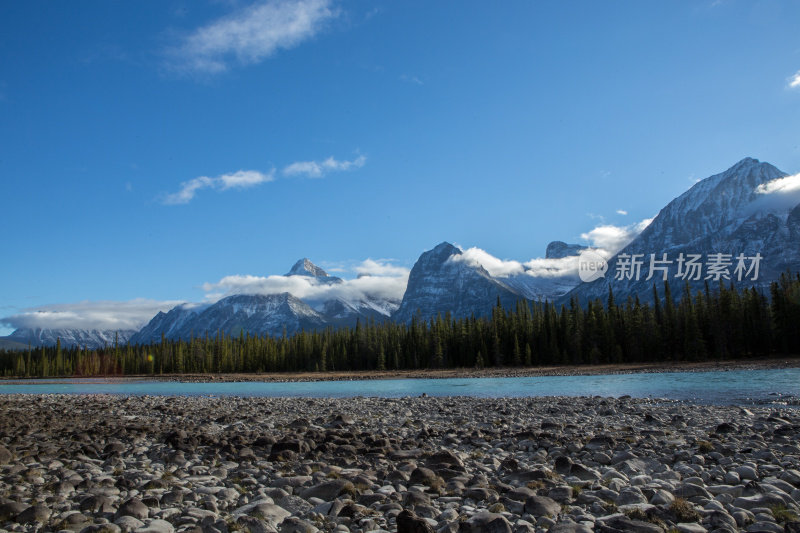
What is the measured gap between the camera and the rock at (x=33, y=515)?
7633mm

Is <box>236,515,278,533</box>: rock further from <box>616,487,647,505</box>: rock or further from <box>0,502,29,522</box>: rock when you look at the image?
<box>616,487,647,505</box>: rock

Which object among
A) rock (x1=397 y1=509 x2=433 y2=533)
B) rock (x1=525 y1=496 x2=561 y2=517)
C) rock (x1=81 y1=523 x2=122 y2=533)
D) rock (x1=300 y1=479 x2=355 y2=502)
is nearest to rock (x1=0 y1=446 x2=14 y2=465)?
rock (x1=81 y1=523 x2=122 y2=533)

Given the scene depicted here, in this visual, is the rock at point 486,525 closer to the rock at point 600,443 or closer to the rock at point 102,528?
the rock at point 102,528

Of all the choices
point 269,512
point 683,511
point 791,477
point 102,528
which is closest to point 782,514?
point 683,511

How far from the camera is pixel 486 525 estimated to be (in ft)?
22.4

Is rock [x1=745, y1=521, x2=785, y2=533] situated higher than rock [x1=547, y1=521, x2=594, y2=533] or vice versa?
rock [x1=547, y1=521, x2=594, y2=533]

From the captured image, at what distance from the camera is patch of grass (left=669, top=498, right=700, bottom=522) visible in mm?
7078

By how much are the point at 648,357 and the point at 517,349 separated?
23.4 metres

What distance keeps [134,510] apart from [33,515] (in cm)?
140

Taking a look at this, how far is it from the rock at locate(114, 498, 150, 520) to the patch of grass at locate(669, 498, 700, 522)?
783cm

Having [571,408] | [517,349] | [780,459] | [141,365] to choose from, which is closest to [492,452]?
[780,459]

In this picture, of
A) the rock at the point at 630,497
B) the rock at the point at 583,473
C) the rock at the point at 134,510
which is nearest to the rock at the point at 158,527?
the rock at the point at 134,510

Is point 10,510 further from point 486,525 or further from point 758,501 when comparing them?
point 758,501

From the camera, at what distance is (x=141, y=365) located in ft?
502
